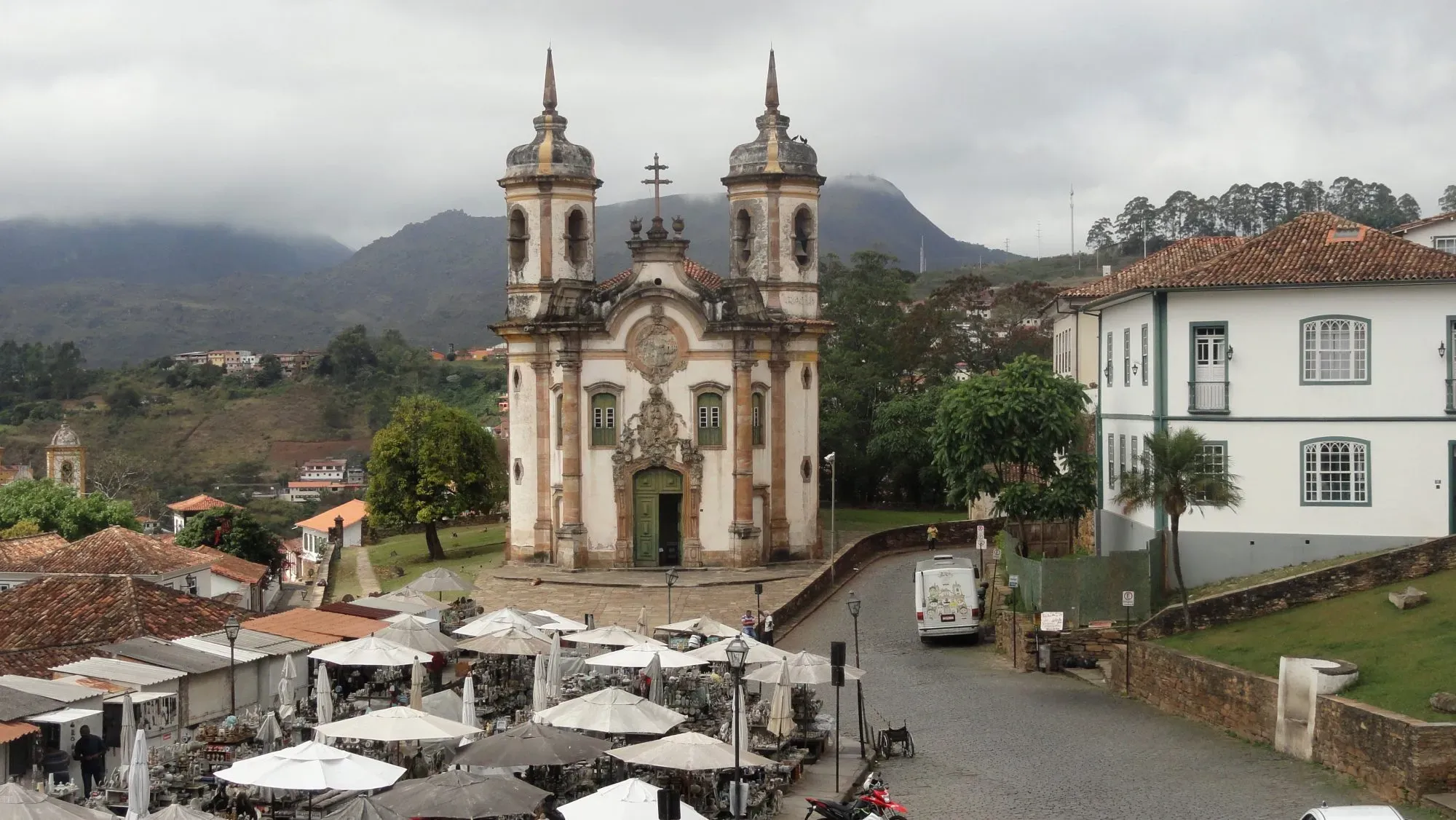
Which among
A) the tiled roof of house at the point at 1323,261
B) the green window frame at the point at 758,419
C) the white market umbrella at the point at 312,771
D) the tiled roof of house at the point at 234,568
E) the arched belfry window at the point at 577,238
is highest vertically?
the arched belfry window at the point at 577,238

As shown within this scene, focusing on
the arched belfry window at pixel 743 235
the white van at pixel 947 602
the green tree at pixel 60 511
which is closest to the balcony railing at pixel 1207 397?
the white van at pixel 947 602

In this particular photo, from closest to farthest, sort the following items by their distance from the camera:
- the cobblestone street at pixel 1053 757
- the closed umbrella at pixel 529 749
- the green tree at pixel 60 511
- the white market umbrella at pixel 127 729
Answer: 1. the closed umbrella at pixel 529 749
2. the cobblestone street at pixel 1053 757
3. the white market umbrella at pixel 127 729
4. the green tree at pixel 60 511

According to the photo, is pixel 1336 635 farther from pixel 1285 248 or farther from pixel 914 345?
pixel 914 345

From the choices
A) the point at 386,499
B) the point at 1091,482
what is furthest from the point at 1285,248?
the point at 386,499

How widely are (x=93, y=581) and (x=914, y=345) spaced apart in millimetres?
42994

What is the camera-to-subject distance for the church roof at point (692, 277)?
45.6 m

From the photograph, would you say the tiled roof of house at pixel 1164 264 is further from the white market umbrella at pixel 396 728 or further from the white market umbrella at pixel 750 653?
the white market umbrella at pixel 396 728

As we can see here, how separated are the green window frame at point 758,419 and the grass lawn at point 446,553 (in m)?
8.87

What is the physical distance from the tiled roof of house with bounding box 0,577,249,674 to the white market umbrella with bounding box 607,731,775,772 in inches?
561

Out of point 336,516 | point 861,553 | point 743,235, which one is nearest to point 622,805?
point 861,553

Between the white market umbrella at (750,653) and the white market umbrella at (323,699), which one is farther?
the white market umbrella at (750,653)

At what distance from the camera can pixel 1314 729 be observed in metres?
21.5

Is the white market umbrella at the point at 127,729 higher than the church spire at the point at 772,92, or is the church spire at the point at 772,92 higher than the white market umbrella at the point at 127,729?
the church spire at the point at 772,92

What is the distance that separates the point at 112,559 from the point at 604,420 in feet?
46.8
